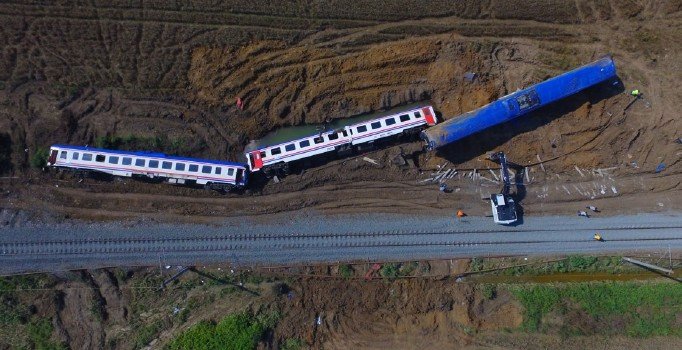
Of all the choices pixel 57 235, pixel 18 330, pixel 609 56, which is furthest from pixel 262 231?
pixel 609 56

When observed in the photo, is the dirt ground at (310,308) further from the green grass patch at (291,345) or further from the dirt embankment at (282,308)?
the green grass patch at (291,345)

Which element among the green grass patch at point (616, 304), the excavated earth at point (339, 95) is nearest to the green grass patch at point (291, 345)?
the excavated earth at point (339, 95)

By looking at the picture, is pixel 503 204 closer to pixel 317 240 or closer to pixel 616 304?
pixel 616 304

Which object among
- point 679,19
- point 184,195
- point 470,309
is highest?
point 679,19

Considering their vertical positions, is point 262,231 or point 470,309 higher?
point 262,231

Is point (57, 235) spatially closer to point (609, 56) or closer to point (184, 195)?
point (184, 195)

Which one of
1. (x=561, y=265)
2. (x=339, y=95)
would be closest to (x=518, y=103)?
(x=561, y=265)
